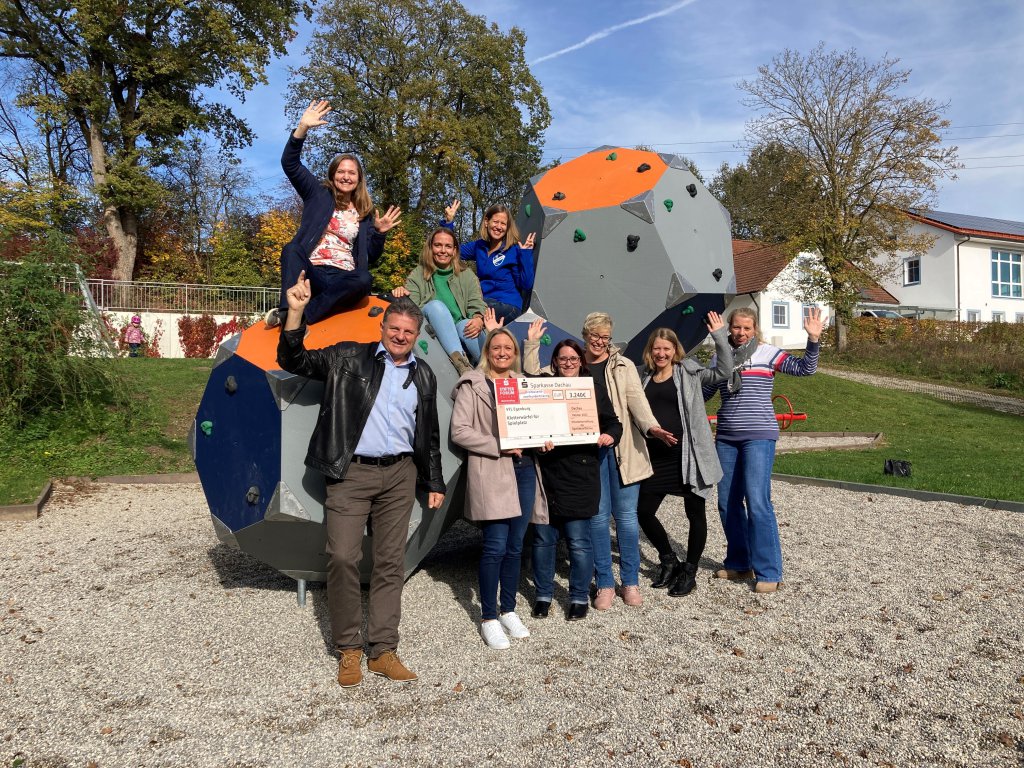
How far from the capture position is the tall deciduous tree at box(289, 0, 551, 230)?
31.0 metres

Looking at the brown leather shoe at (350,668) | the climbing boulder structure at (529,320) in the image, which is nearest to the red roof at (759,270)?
the climbing boulder structure at (529,320)

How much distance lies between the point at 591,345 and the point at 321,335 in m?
1.93

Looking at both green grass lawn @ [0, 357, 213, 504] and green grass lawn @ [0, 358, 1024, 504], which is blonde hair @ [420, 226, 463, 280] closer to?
green grass lawn @ [0, 357, 213, 504]

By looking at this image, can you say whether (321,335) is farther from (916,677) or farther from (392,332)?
(916,677)

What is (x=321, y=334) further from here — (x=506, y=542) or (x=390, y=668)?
(x=390, y=668)

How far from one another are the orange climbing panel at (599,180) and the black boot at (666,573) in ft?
9.80

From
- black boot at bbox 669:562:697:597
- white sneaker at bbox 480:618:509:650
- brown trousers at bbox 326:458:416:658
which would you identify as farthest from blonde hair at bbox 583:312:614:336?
white sneaker at bbox 480:618:509:650

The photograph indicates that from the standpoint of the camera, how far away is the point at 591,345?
5375 mm

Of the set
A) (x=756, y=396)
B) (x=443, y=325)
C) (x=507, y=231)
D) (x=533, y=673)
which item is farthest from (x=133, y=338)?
(x=533, y=673)

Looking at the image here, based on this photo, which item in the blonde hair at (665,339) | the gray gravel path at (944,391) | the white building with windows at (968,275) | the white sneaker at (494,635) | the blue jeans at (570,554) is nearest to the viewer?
the white sneaker at (494,635)

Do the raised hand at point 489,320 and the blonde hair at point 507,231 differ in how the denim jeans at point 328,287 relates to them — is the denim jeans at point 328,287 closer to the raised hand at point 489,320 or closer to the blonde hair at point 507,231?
the raised hand at point 489,320

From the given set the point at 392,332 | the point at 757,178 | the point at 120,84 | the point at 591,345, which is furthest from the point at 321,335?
the point at 757,178

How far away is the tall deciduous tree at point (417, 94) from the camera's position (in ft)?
102

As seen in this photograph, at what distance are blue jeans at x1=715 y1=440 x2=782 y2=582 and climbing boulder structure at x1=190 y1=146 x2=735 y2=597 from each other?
3.90ft
